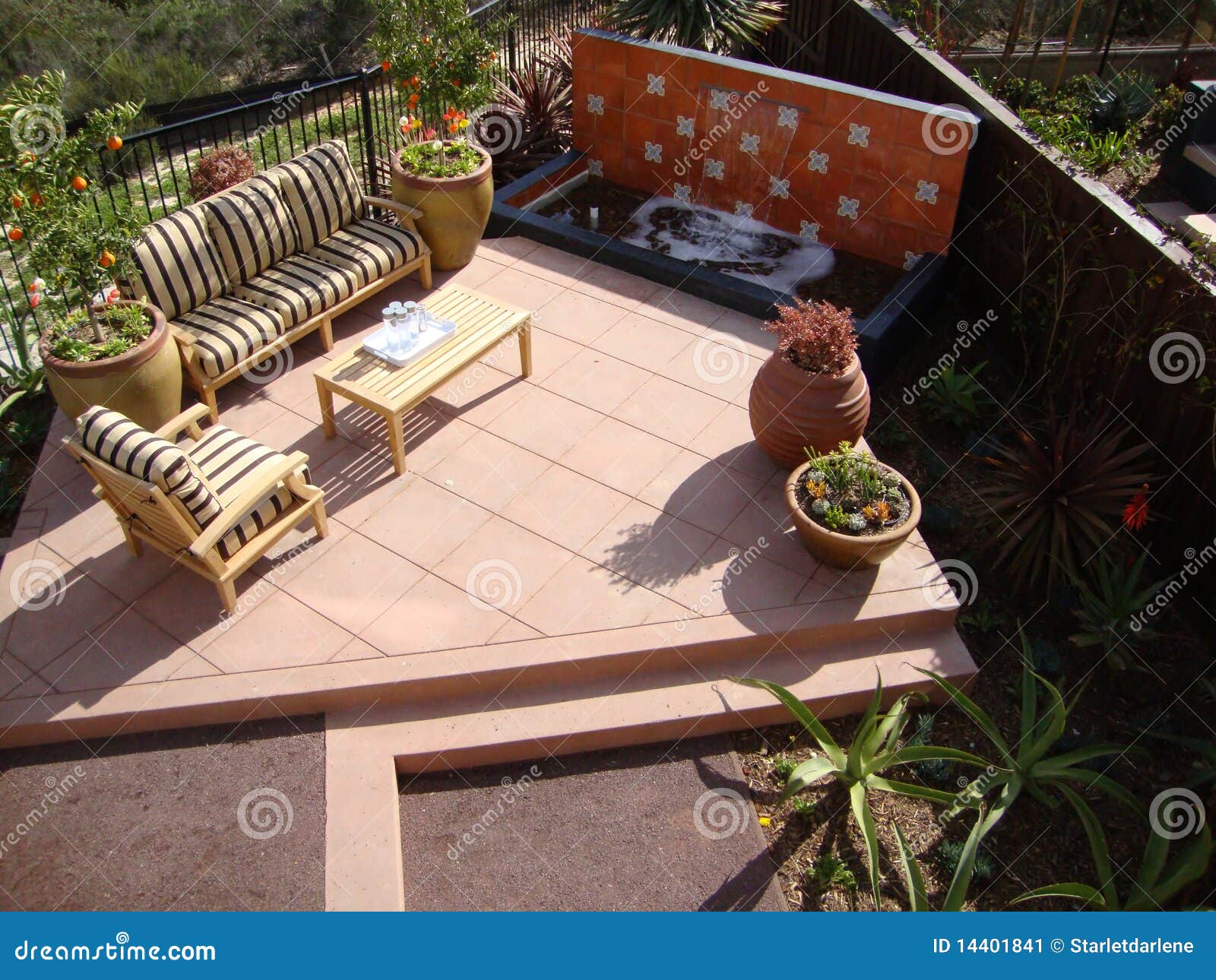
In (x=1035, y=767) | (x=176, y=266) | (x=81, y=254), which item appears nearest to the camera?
(x=1035, y=767)

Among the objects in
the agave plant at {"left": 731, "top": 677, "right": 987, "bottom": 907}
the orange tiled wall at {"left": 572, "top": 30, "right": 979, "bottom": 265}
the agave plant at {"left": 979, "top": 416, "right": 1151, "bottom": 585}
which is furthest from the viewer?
the orange tiled wall at {"left": 572, "top": 30, "right": 979, "bottom": 265}

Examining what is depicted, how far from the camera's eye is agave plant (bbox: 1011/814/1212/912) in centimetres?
433

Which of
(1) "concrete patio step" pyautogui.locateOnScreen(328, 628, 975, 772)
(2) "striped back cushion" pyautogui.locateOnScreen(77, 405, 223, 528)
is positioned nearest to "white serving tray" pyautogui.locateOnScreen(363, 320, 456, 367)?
(2) "striped back cushion" pyautogui.locateOnScreen(77, 405, 223, 528)

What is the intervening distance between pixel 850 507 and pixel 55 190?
480 centimetres

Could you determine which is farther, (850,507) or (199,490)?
(850,507)

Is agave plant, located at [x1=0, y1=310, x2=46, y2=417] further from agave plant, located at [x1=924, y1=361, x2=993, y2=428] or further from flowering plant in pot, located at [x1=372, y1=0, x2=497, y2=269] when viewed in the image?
agave plant, located at [x1=924, y1=361, x2=993, y2=428]

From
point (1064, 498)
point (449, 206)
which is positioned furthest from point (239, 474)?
point (1064, 498)

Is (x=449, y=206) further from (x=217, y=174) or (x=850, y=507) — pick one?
(x=850, y=507)

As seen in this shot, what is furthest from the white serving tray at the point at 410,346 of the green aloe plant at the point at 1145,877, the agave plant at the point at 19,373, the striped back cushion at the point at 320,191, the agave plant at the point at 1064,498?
the green aloe plant at the point at 1145,877

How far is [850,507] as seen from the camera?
564 cm

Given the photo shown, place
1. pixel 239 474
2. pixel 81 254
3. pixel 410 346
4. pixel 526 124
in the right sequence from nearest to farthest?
pixel 239 474 → pixel 81 254 → pixel 410 346 → pixel 526 124

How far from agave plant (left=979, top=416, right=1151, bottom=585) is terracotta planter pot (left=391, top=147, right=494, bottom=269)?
4234 millimetres

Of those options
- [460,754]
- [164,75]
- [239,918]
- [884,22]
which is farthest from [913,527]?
[164,75]

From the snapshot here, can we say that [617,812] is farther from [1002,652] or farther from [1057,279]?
[1057,279]
